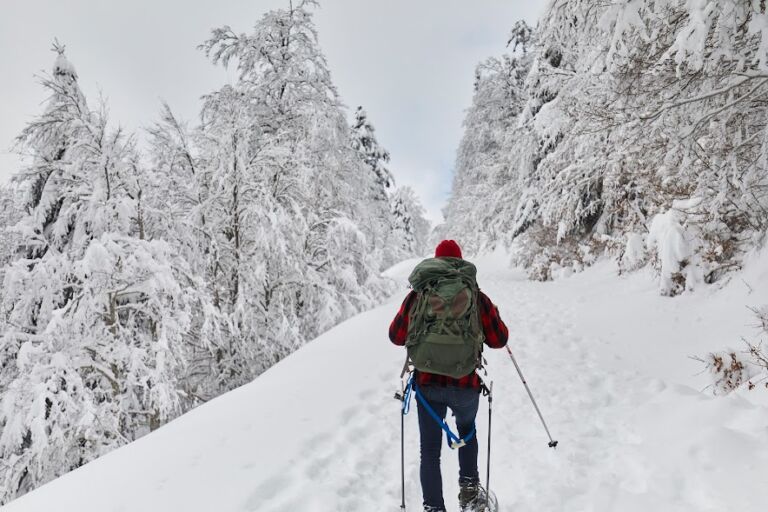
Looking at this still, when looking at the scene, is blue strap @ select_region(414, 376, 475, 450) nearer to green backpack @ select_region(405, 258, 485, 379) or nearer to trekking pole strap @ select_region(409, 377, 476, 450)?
trekking pole strap @ select_region(409, 377, 476, 450)

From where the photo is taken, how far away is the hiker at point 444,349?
2775 millimetres

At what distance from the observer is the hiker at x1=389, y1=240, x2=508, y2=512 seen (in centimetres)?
278

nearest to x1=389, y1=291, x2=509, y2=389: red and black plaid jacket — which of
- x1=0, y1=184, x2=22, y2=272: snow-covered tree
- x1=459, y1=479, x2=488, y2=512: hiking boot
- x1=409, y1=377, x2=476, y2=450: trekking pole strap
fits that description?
x1=409, y1=377, x2=476, y2=450: trekking pole strap

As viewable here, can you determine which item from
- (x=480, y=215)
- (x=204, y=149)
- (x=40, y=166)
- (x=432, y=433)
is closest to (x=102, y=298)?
(x=40, y=166)

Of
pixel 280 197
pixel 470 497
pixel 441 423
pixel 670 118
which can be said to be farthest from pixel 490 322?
pixel 280 197

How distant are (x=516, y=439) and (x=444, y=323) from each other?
2.46m

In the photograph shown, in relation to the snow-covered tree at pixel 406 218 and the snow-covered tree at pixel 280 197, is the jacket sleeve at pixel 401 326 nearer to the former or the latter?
the snow-covered tree at pixel 280 197

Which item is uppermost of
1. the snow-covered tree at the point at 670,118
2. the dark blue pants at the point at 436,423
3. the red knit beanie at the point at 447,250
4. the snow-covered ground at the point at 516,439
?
the snow-covered tree at the point at 670,118

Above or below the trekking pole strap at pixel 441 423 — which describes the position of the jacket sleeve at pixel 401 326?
above

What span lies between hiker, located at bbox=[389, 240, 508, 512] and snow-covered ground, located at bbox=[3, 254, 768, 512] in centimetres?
70

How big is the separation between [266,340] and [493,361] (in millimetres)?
5007

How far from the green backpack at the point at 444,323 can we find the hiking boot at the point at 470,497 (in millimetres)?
906

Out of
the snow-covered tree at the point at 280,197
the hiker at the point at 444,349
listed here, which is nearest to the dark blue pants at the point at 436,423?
the hiker at the point at 444,349

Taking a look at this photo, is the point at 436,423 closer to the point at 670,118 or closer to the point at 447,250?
the point at 447,250
